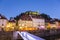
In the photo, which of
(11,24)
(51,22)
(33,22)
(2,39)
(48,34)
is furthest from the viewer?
(51,22)

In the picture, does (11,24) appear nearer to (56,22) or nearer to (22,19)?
(22,19)

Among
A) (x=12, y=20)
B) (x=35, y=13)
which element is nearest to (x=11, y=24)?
(x=12, y=20)

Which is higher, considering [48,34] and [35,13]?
[35,13]

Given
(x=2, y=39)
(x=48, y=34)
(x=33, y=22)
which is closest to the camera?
(x=2, y=39)

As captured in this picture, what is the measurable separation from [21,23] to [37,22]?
0.98 meters

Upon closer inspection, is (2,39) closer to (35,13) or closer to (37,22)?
(37,22)

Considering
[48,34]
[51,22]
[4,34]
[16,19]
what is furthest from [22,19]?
[4,34]

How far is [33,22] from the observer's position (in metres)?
9.75

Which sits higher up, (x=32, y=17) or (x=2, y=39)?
(x=32, y=17)

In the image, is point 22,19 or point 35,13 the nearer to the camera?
point 22,19

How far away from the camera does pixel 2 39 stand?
5043 millimetres

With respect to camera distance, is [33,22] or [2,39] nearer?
[2,39]

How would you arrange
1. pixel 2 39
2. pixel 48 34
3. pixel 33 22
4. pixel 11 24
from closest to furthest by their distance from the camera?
pixel 2 39 < pixel 48 34 < pixel 11 24 < pixel 33 22

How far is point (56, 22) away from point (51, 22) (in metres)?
0.34
